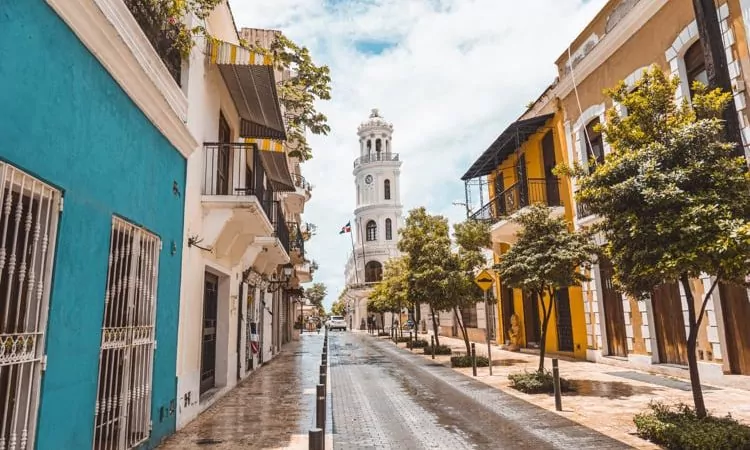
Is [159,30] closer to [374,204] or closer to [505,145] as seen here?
[505,145]

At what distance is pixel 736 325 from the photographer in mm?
9906

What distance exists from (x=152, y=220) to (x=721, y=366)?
11383mm

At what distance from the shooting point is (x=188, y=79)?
7.86 metres

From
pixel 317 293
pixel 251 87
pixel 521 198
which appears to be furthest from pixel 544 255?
pixel 317 293

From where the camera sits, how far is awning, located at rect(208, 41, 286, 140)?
8.54 meters

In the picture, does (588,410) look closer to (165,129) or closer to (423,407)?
(423,407)

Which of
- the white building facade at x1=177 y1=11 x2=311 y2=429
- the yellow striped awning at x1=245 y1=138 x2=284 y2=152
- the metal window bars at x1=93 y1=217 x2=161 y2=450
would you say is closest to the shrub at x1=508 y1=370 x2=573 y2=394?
the white building facade at x1=177 y1=11 x2=311 y2=429

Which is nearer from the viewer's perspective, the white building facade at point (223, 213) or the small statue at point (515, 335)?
the white building facade at point (223, 213)

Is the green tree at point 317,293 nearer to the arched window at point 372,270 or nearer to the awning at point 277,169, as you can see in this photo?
the arched window at point 372,270

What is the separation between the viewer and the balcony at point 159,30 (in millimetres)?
6438

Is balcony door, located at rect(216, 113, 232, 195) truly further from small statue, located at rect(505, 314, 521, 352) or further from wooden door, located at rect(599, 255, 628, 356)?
small statue, located at rect(505, 314, 521, 352)

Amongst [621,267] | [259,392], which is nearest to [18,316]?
[621,267]

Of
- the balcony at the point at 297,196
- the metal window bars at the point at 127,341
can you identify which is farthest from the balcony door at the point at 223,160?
the balcony at the point at 297,196

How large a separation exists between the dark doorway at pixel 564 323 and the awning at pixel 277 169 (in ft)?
35.2
